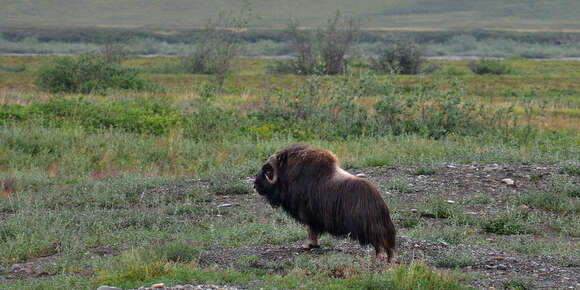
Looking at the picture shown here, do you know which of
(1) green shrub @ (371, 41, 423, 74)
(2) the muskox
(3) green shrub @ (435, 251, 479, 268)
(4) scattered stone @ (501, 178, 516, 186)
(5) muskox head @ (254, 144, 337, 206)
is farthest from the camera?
(1) green shrub @ (371, 41, 423, 74)

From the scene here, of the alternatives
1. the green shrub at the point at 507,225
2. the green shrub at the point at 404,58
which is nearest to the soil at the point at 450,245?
the green shrub at the point at 507,225

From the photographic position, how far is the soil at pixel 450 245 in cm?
634

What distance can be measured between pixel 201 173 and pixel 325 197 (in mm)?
5401

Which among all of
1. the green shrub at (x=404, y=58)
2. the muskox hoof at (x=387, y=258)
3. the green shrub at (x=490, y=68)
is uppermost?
the muskox hoof at (x=387, y=258)

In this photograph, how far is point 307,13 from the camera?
339ft

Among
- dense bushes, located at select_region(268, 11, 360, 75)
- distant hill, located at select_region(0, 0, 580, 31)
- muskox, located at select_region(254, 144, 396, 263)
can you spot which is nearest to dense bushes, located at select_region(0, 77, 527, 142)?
muskox, located at select_region(254, 144, 396, 263)

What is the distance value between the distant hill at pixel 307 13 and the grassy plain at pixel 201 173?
73169mm

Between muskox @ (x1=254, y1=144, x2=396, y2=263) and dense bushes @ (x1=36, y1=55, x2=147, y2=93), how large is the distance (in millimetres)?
15302

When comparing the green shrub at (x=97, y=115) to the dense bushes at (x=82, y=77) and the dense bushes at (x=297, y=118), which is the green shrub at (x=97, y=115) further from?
the dense bushes at (x=82, y=77)

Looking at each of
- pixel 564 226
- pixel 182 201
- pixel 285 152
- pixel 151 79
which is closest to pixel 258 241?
pixel 285 152

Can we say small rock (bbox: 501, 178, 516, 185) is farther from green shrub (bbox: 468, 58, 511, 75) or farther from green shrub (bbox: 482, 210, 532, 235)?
green shrub (bbox: 468, 58, 511, 75)

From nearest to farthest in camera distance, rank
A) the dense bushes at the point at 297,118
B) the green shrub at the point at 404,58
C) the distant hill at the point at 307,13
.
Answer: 1. the dense bushes at the point at 297,118
2. the green shrub at the point at 404,58
3. the distant hill at the point at 307,13

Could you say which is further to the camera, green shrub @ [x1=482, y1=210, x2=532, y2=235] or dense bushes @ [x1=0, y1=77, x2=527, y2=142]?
dense bushes @ [x1=0, y1=77, x2=527, y2=142]

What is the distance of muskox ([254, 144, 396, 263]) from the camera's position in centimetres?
647
